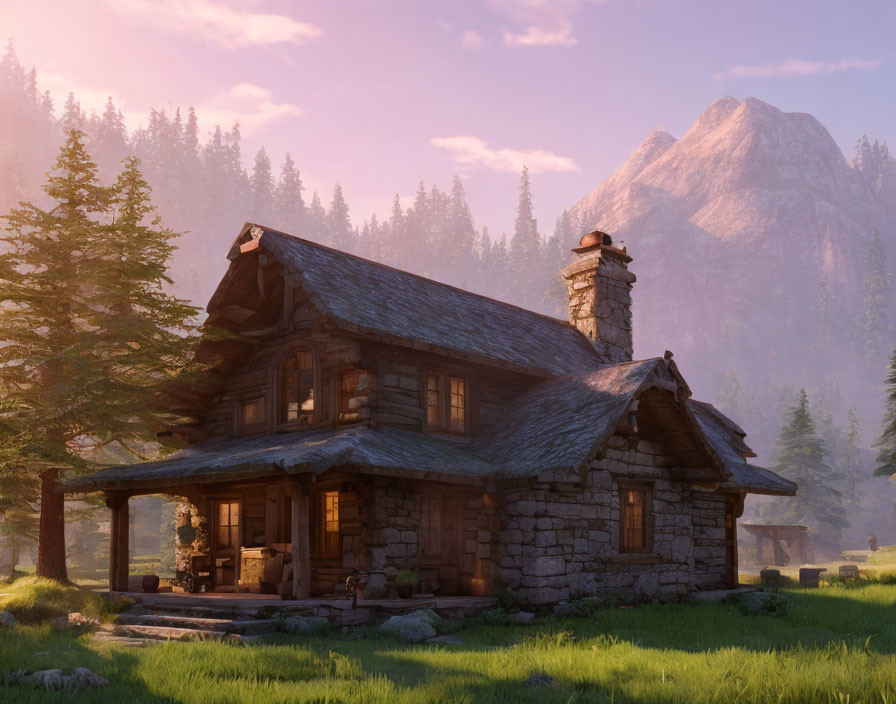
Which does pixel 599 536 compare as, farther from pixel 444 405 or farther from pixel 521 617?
pixel 444 405

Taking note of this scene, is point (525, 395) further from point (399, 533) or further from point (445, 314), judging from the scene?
point (399, 533)

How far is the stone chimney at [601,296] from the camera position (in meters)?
24.5

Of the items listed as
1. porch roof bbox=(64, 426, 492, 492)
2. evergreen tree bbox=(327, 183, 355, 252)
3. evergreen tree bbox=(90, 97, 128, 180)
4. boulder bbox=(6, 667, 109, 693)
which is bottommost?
boulder bbox=(6, 667, 109, 693)

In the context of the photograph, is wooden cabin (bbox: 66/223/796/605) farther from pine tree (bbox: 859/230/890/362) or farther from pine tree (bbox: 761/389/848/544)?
pine tree (bbox: 859/230/890/362)

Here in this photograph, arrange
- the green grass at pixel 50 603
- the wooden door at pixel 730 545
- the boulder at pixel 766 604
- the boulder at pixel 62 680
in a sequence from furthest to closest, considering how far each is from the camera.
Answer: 1. the wooden door at pixel 730 545
2. the boulder at pixel 766 604
3. the green grass at pixel 50 603
4. the boulder at pixel 62 680

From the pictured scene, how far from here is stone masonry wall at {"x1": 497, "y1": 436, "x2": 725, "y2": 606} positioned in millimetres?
15836

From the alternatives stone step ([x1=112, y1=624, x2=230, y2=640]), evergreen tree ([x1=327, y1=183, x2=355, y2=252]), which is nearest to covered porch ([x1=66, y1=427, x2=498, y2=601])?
stone step ([x1=112, y1=624, x2=230, y2=640])

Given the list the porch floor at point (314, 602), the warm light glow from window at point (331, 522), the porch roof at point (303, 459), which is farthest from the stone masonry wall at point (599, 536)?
the warm light glow from window at point (331, 522)

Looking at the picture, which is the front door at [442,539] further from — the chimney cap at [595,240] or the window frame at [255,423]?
the chimney cap at [595,240]

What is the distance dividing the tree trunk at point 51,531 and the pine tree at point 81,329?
0.02 m

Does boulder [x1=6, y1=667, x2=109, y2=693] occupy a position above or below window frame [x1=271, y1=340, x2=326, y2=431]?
below

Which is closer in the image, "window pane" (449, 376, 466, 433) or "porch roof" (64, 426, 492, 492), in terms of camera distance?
"porch roof" (64, 426, 492, 492)

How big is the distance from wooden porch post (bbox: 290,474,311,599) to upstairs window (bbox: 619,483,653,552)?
6.82 m

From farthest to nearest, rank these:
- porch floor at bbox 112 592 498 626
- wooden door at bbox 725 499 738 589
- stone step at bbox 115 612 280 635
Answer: wooden door at bbox 725 499 738 589, porch floor at bbox 112 592 498 626, stone step at bbox 115 612 280 635
